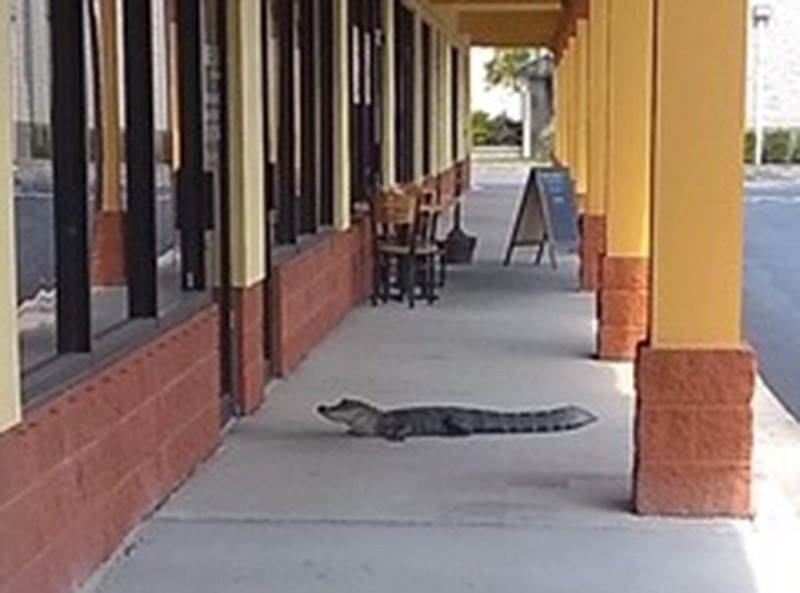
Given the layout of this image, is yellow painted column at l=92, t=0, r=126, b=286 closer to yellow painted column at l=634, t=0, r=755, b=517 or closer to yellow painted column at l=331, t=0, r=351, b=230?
yellow painted column at l=634, t=0, r=755, b=517

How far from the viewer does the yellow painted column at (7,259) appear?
5.65 meters

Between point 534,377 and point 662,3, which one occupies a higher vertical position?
point 662,3

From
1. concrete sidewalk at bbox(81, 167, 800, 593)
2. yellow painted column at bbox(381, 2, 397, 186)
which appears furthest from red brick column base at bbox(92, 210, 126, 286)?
yellow painted column at bbox(381, 2, 397, 186)

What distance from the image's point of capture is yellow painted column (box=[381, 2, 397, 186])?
18.5 metres

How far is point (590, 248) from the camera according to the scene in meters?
Result: 17.4

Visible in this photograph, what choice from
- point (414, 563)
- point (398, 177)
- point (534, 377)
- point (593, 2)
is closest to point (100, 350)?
point (414, 563)

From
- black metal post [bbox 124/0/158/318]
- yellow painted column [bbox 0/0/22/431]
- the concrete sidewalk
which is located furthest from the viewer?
black metal post [bbox 124/0/158/318]

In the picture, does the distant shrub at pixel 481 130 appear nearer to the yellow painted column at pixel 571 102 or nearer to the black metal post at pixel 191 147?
the yellow painted column at pixel 571 102

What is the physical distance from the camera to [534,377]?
1181cm

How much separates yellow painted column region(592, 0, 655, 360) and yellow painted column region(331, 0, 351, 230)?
2168 mm

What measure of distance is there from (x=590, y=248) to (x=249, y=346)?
7687 mm

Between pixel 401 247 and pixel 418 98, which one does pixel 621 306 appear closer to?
pixel 401 247

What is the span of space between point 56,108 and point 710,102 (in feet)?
8.53

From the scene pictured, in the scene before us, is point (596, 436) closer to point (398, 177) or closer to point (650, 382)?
point (650, 382)
